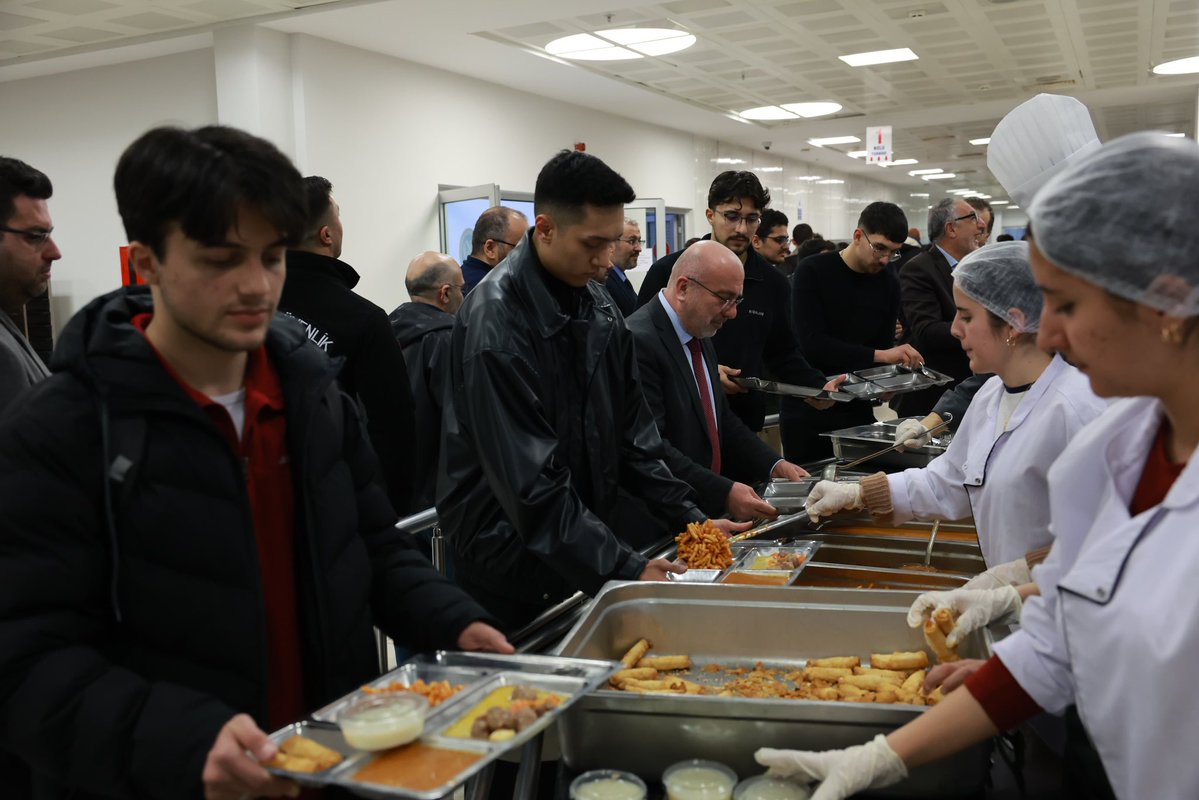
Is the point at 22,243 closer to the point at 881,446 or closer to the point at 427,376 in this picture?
the point at 427,376

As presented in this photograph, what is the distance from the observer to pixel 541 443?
1.99 meters

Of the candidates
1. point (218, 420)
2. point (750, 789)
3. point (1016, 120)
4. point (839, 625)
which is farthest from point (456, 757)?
point (1016, 120)

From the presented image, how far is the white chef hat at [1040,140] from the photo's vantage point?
6.79ft

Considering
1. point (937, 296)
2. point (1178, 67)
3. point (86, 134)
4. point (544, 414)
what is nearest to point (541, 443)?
point (544, 414)

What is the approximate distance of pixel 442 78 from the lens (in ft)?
26.7

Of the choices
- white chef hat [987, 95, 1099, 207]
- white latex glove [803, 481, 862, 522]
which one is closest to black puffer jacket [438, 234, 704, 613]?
white latex glove [803, 481, 862, 522]

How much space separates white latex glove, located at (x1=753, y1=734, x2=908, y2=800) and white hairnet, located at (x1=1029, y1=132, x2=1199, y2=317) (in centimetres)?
63

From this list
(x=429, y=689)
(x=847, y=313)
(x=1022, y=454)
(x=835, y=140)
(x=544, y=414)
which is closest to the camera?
(x=429, y=689)

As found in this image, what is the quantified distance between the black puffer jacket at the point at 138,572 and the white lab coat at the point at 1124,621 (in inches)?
37.9

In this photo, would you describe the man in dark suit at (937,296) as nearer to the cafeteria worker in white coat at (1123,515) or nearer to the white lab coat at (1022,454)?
the white lab coat at (1022,454)

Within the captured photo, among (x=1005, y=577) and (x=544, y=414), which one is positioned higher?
(x=544, y=414)

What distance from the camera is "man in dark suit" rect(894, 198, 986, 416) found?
15.1ft

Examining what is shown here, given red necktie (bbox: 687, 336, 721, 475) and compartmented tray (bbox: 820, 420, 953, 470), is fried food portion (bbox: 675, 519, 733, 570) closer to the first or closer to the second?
red necktie (bbox: 687, 336, 721, 475)

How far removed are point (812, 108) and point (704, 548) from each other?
9.98m
